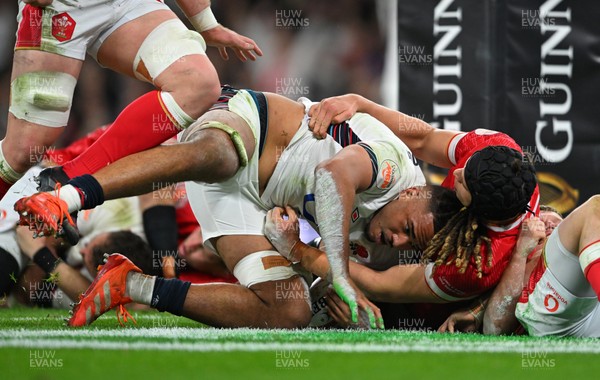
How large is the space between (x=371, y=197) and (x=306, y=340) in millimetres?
861

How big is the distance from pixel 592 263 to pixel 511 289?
0.49 meters

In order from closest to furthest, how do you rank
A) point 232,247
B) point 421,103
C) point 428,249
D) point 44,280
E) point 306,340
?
point 306,340 < point 428,249 < point 232,247 < point 44,280 < point 421,103

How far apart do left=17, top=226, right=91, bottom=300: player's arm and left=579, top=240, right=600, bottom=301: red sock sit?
274 centimetres

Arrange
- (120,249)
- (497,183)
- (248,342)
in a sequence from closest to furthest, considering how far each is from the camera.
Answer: (248,342) → (497,183) → (120,249)

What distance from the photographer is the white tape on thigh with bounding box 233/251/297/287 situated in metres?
3.78

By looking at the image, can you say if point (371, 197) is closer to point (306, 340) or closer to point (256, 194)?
point (256, 194)

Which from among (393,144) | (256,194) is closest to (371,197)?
(393,144)

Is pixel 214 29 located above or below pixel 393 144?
above

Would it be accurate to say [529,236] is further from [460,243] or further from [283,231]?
[283,231]

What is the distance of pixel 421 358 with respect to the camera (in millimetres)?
2625

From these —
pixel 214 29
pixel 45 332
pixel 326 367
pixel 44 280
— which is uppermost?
pixel 214 29

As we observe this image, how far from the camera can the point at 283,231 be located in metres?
3.82

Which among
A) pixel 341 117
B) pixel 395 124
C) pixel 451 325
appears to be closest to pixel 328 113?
pixel 341 117

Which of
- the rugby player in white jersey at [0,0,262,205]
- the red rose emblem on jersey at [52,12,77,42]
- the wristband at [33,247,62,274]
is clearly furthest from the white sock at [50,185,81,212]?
the wristband at [33,247,62,274]
